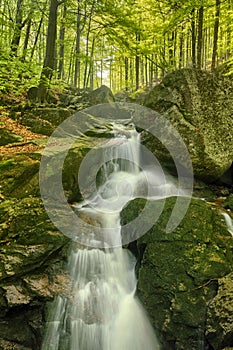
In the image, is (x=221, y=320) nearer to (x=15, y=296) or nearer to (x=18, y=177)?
(x=15, y=296)

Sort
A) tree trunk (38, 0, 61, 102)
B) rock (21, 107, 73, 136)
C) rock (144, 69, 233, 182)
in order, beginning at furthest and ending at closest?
tree trunk (38, 0, 61, 102), rock (21, 107, 73, 136), rock (144, 69, 233, 182)

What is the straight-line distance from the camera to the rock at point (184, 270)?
4.03 m

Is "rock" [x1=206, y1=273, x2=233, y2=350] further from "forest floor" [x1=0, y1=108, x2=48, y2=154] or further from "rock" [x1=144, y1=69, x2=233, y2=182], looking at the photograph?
"forest floor" [x1=0, y1=108, x2=48, y2=154]

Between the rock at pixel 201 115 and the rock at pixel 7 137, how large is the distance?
13.0 feet

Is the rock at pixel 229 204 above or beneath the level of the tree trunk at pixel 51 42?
beneath

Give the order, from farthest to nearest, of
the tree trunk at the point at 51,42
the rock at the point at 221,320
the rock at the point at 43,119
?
the tree trunk at the point at 51,42 < the rock at the point at 43,119 < the rock at the point at 221,320

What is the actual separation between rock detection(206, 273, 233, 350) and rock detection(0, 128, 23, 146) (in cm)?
646

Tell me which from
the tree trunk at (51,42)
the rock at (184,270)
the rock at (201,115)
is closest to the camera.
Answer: the rock at (184,270)

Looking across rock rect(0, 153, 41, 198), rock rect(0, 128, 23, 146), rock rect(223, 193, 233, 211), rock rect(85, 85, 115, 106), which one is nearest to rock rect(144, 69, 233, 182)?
rock rect(223, 193, 233, 211)

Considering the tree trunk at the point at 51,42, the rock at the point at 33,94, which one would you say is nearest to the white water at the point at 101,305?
the tree trunk at the point at 51,42

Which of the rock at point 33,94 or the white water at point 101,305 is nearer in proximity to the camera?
the white water at point 101,305

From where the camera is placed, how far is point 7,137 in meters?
7.60

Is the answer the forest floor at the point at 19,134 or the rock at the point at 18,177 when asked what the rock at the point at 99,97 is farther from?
the rock at the point at 18,177

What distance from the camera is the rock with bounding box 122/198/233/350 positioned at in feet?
13.2
